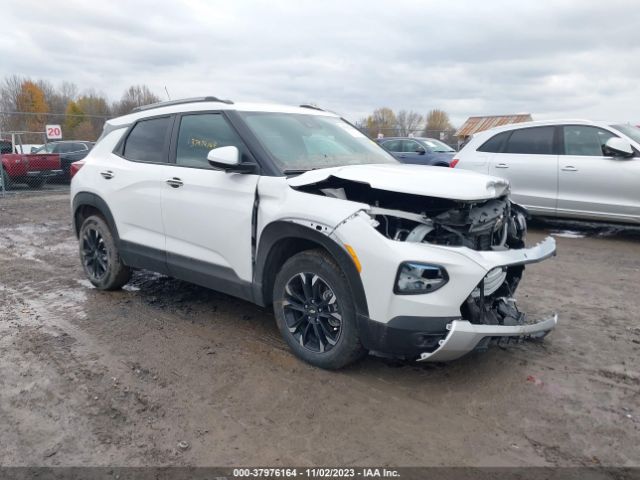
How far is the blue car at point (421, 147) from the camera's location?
13875 mm

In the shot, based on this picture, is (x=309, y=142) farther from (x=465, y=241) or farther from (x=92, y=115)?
(x=92, y=115)

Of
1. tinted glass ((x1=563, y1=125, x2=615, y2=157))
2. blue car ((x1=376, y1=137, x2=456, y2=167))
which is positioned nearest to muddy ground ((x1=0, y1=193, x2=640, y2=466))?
tinted glass ((x1=563, y1=125, x2=615, y2=157))

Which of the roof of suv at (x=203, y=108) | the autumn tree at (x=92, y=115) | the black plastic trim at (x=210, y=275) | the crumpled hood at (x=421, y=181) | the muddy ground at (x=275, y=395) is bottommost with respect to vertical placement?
the muddy ground at (x=275, y=395)

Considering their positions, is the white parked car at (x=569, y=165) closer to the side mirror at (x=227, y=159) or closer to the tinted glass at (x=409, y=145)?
the side mirror at (x=227, y=159)

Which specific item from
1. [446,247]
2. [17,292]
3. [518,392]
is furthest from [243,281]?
[17,292]

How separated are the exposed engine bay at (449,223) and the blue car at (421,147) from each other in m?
10.2

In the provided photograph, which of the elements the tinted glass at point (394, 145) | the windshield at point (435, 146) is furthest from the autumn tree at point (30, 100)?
the windshield at point (435, 146)

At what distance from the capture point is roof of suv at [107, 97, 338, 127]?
4.38 m

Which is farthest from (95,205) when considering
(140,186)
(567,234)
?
(567,234)

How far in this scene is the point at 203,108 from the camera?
14.7 ft

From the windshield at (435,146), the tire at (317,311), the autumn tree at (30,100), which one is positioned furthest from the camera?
the autumn tree at (30,100)

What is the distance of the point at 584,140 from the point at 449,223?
19.3 feet

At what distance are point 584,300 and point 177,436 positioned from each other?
160 inches

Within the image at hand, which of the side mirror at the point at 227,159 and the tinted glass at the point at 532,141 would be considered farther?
the tinted glass at the point at 532,141
